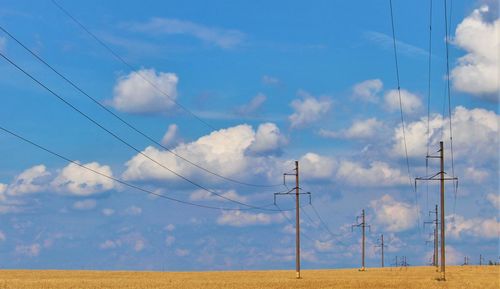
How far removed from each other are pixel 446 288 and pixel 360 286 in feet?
34.0

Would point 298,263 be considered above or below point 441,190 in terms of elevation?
below

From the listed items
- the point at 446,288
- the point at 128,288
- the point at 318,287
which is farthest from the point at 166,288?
the point at 446,288

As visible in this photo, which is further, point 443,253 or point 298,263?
point 298,263

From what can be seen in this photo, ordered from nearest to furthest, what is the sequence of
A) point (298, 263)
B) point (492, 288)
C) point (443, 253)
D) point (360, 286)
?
1. point (492, 288)
2. point (360, 286)
3. point (443, 253)
4. point (298, 263)

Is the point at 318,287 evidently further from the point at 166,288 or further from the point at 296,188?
the point at 296,188

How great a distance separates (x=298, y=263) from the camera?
110m

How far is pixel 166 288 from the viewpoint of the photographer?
254 feet

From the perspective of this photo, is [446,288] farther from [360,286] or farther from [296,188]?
[296,188]

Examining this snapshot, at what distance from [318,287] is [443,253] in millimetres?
19590

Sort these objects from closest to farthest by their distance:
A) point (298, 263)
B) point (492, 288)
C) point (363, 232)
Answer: point (492, 288) < point (298, 263) < point (363, 232)

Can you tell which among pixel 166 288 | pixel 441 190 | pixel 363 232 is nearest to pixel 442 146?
pixel 441 190

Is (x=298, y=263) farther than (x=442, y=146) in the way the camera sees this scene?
Yes

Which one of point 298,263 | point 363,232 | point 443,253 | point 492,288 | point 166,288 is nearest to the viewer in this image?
point 492,288

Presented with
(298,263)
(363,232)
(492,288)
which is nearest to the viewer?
(492,288)
